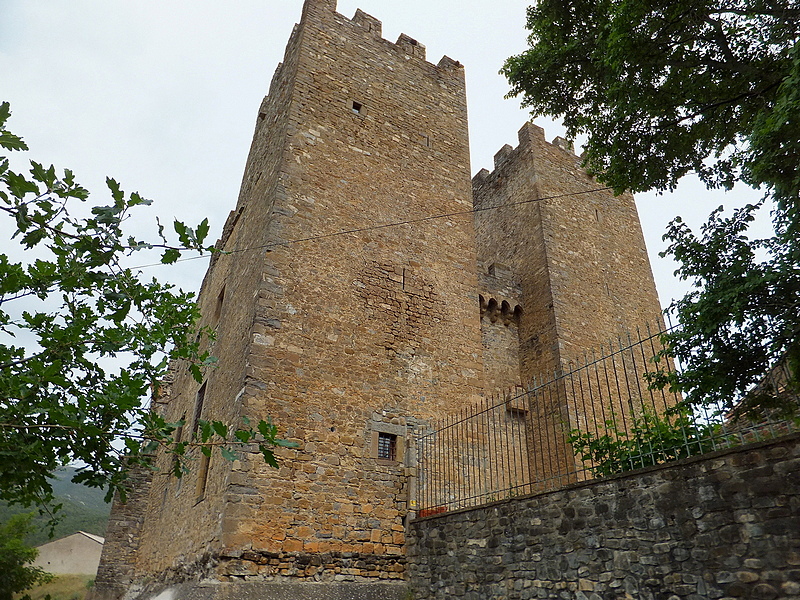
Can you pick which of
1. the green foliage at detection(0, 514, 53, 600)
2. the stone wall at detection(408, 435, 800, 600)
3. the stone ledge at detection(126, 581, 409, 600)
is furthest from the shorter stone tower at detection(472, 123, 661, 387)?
the green foliage at detection(0, 514, 53, 600)

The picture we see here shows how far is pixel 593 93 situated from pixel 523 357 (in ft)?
19.5

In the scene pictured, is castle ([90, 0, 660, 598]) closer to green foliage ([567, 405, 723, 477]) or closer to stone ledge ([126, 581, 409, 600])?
stone ledge ([126, 581, 409, 600])

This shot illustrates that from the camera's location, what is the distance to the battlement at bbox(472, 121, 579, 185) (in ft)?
50.9

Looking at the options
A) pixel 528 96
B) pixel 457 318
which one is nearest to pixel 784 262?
pixel 528 96

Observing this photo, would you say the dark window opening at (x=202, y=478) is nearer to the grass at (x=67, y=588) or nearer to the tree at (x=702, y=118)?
the tree at (x=702, y=118)

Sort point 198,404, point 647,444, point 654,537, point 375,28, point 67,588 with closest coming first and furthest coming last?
point 654,537 → point 647,444 → point 198,404 → point 375,28 → point 67,588

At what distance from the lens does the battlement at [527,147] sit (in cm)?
1552

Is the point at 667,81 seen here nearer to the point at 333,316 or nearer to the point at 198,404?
the point at 333,316

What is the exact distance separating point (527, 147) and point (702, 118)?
8.02 metres

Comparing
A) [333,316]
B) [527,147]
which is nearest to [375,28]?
[527,147]

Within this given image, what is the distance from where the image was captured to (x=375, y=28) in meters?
13.0

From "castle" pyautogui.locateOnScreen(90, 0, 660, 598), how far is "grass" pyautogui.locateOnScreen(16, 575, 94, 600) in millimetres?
14456

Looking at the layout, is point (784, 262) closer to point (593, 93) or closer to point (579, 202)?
point (593, 93)

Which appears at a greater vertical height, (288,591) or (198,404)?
(198,404)
